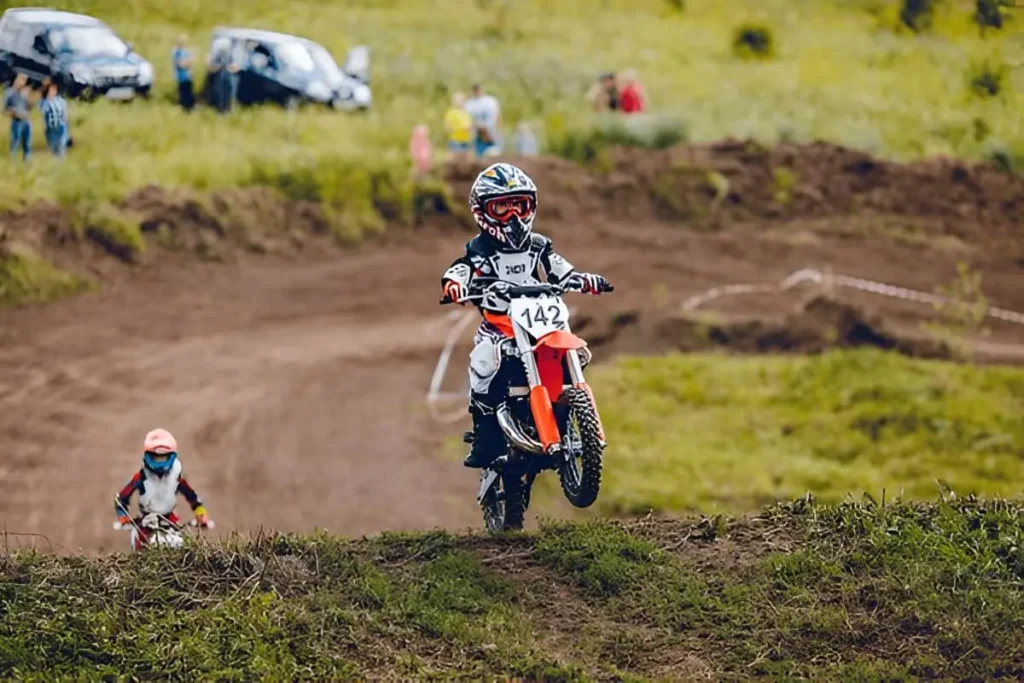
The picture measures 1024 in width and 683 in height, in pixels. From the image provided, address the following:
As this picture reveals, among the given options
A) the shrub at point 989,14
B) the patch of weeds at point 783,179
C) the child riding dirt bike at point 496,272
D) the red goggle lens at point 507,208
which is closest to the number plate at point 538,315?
the child riding dirt bike at point 496,272

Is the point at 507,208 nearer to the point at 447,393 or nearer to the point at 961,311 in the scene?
the point at 447,393

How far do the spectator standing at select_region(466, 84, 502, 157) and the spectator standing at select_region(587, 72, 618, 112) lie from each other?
1.41m

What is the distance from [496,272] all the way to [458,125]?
10.1 metres

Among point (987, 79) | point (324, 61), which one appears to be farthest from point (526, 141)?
point (987, 79)

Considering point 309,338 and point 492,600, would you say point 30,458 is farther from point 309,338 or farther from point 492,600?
point 492,600

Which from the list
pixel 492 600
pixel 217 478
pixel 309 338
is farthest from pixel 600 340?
pixel 492 600

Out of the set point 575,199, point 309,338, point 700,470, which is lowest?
point 700,470

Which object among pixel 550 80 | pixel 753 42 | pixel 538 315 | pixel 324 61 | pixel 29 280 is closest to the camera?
pixel 538 315

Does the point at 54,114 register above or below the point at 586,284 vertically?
above

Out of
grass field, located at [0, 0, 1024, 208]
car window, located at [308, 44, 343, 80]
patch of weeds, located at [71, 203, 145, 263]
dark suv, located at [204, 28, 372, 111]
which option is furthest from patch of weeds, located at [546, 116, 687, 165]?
patch of weeds, located at [71, 203, 145, 263]

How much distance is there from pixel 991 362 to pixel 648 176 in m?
5.31

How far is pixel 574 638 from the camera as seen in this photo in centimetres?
846

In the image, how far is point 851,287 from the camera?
72.5ft

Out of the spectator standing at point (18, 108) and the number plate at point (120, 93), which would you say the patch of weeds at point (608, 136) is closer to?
the number plate at point (120, 93)
